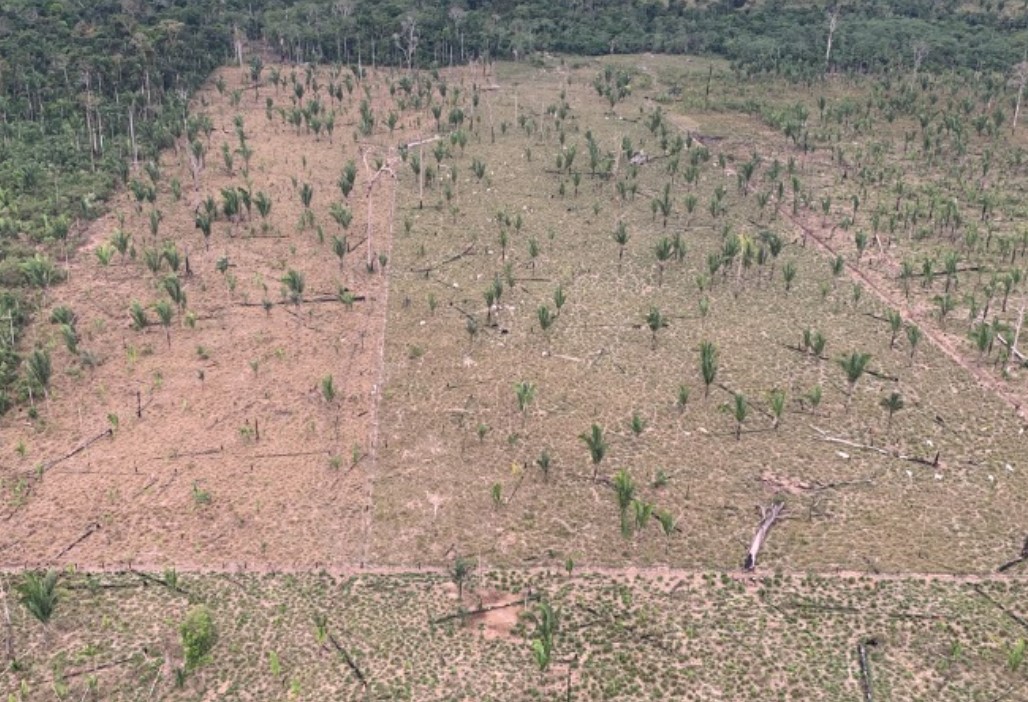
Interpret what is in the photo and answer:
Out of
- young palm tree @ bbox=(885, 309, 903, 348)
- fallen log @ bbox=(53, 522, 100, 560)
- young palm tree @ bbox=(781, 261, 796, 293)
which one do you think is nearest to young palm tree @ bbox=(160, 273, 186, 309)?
fallen log @ bbox=(53, 522, 100, 560)

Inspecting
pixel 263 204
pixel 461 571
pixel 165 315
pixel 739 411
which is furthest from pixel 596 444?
pixel 263 204

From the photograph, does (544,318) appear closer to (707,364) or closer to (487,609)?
(707,364)

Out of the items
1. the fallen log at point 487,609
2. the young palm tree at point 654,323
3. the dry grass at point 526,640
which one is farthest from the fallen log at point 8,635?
the young palm tree at point 654,323

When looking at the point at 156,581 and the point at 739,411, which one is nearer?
the point at 156,581

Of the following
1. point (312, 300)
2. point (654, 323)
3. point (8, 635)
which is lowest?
point (8, 635)

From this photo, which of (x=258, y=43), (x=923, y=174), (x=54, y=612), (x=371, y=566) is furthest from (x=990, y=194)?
(x=258, y=43)
